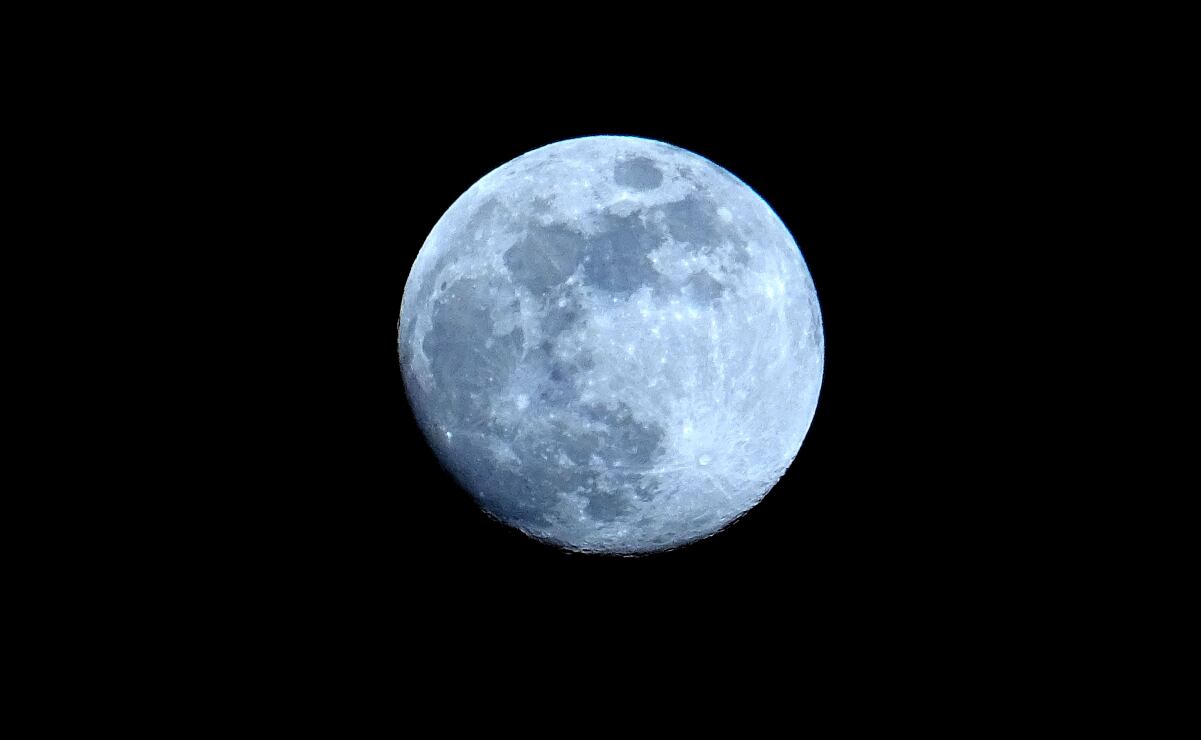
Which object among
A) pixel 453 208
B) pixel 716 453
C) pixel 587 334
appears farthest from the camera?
pixel 453 208

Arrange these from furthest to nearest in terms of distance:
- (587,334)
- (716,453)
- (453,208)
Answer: (453,208) → (716,453) → (587,334)

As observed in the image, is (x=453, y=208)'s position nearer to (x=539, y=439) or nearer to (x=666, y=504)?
(x=539, y=439)

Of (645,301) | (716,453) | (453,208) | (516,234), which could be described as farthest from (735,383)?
(453,208)

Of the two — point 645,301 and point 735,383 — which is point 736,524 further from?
point 645,301

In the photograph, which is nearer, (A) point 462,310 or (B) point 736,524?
(A) point 462,310

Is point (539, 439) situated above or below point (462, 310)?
below

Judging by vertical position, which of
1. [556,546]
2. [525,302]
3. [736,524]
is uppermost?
[525,302]

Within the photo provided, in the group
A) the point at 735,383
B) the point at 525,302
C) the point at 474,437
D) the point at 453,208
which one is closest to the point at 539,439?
the point at 474,437
